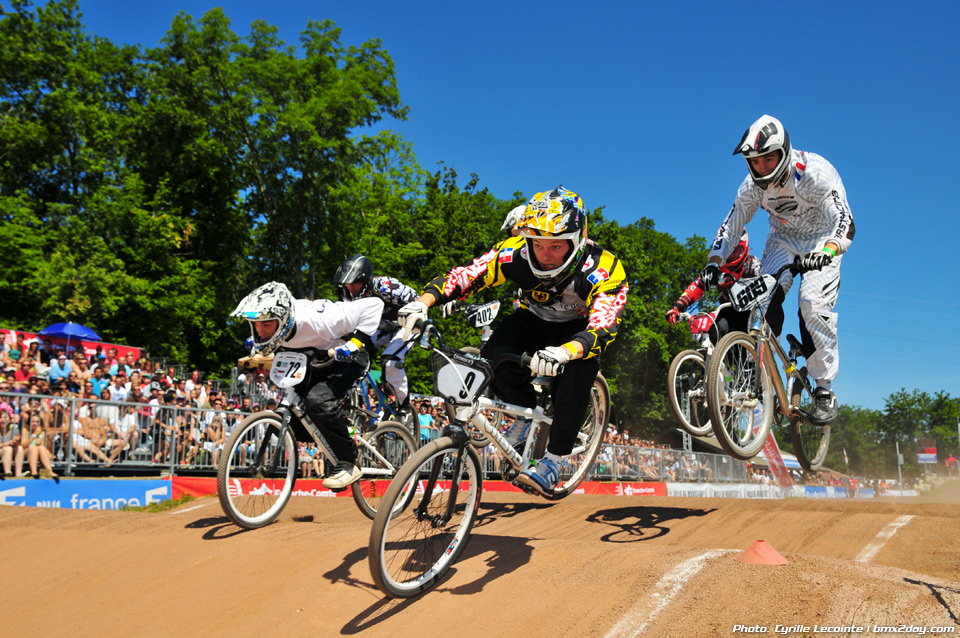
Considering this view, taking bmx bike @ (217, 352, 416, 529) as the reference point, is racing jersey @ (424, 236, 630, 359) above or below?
above

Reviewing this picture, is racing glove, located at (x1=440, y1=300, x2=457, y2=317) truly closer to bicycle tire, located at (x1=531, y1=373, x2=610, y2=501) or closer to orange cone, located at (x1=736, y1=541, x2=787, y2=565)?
bicycle tire, located at (x1=531, y1=373, x2=610, y2=501)

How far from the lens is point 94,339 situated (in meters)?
20.1

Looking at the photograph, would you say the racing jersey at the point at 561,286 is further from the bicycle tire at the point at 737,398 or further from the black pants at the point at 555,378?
the bicycle tire at the point at 737,398

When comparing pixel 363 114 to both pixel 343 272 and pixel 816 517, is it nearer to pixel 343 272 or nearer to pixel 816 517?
pixel 343 272

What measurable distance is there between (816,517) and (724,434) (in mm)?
2151

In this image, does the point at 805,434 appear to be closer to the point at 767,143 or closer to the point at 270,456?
the point at 767,143

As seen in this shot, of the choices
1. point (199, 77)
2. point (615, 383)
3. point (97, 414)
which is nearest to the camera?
point (97, 414)

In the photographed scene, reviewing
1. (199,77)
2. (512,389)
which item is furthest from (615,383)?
(512,389)

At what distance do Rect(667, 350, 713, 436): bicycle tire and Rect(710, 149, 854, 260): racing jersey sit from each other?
168 centimetres

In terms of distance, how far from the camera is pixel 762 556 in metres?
4.75

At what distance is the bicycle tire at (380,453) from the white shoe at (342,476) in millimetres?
412

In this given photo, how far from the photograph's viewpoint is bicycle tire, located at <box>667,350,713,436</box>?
7742 mm

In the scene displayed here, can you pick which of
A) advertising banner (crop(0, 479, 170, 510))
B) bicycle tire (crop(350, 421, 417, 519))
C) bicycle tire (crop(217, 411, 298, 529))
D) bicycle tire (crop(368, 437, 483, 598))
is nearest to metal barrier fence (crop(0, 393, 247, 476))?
advertising banner (crop(0, 479, 170, 510))

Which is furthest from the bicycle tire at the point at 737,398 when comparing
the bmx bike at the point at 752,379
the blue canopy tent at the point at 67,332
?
the blue canopy tent at the point at 67,332
